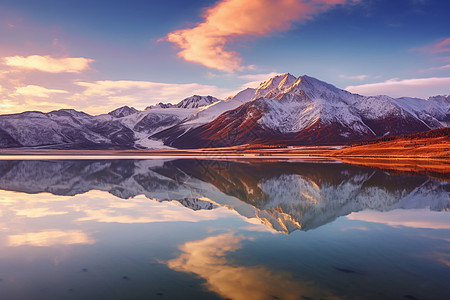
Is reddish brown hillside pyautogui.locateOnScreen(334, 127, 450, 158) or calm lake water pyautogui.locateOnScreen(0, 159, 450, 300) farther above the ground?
reddish brown hillside pyautogui.locateOnScreen(334, 127, 450, 158)

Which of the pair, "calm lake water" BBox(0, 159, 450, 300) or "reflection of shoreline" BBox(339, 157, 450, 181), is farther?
"reflection of shoreline" BBox(339, 157, 450, 181)

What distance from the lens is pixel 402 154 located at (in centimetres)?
12875

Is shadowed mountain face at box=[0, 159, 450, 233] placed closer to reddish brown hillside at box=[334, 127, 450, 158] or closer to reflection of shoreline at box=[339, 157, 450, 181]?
reflection of shoreline at box=[339, 157, 450, 181]

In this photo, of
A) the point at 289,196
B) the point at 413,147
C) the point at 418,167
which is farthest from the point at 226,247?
the point at 413,147

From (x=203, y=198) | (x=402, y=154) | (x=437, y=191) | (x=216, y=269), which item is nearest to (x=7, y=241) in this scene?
(x=216, y=269)

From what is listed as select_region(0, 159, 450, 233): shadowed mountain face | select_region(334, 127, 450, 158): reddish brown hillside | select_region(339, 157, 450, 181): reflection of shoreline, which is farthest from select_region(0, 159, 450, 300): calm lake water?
select_region(334, 127, 450, 158): reddish brown hillside

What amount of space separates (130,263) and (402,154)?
134295 mm

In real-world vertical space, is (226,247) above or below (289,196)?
above

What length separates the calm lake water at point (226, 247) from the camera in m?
12.6

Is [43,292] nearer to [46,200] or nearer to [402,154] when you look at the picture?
[46,200]

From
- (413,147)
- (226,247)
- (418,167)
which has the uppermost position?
(413,147)

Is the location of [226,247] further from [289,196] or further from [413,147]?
[413,147]

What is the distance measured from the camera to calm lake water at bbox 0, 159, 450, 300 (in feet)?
41.3

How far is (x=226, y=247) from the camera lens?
17781 millimetres
